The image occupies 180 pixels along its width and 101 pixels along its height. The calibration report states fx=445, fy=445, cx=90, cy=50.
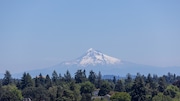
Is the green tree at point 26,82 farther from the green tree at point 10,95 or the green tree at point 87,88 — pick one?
the green tree at point 10,95

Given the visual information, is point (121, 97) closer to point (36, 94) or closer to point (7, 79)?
point (36, 94)

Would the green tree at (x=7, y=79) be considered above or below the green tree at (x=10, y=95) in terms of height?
above

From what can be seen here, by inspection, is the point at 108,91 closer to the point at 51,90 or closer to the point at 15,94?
the point at 51,90

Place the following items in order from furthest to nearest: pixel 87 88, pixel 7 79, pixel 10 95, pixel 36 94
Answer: pixel 7 79, pixel 87 88, pixel 36 94, pixel 10 95

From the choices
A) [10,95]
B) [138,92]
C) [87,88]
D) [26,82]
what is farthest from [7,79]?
[138,92]

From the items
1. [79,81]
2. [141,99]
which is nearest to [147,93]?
[141,99]

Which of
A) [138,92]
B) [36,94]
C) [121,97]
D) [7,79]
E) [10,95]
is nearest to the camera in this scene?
[121,97]

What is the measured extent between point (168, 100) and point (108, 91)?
18.9 m

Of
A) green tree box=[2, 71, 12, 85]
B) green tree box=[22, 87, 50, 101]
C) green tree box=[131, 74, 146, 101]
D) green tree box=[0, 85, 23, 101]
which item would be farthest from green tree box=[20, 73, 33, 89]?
green tree box=[131, 74, 146, 101]

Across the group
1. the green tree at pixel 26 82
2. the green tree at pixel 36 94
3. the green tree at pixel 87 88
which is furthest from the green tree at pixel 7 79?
the green tree at pixel 36 94

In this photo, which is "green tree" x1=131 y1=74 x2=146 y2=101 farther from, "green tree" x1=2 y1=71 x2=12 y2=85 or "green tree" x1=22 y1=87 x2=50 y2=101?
"green tree" x1=2 y1=71 x2=12 y2=85

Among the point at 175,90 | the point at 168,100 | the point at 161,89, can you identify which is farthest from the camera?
the point at 161,89

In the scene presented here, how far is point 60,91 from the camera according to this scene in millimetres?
45938

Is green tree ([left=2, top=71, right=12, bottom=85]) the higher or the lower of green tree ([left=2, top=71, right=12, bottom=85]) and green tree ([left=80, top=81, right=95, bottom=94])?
the higher
